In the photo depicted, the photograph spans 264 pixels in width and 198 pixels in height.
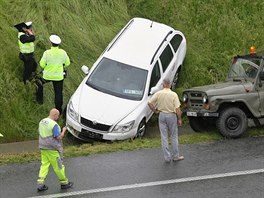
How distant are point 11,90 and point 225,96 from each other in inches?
208

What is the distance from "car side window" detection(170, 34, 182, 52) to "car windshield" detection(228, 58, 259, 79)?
2.15m

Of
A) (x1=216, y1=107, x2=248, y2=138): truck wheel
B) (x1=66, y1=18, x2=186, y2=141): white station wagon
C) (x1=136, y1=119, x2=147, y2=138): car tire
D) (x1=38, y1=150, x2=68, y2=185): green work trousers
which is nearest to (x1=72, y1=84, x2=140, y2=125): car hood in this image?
(x1=66, y1=18, x2=186, y2=141): white station wagon

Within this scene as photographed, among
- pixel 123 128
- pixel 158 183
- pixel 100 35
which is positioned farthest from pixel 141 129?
pixel 100 35

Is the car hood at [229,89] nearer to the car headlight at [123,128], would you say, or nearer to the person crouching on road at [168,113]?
the car headlight at [123,128]

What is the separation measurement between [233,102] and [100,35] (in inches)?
216

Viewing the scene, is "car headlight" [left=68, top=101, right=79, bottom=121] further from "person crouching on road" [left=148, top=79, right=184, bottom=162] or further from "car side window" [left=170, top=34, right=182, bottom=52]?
"car side window" [left=170, top=34, right=182, bottom=52]

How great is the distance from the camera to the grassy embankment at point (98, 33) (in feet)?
46.6

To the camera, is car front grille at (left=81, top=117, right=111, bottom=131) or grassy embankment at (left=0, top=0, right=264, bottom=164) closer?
car front grille at (left=81, top=117, right=111, bottom=131)

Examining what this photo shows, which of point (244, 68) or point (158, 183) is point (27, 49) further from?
point (158, 183)

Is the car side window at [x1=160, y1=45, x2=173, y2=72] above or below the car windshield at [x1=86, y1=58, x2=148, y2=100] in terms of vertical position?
above

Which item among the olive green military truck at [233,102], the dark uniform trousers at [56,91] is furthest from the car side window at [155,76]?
the dark uniform trousers at [56,91]

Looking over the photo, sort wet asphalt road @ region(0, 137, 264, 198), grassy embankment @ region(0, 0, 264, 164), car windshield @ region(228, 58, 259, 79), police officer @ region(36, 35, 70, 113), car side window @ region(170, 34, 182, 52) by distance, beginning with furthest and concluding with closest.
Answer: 1. car side window @ region(170, 34, 182, 52)
2. grassy embankment @ region(0, 0, 264, 164)
3. police officer @ region(36, 35, 70, 113)
4. car windshield @ region(228, 58, 259, 79)
5. wet asphalt road @ region(0, 137, 264, 198)

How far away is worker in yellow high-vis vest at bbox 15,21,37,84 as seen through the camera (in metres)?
14.1

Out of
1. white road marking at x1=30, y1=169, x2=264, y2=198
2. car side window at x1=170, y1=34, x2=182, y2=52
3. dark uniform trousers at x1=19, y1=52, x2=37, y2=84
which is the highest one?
car side window at x1=170, y1=34, x2=182, y2=52
